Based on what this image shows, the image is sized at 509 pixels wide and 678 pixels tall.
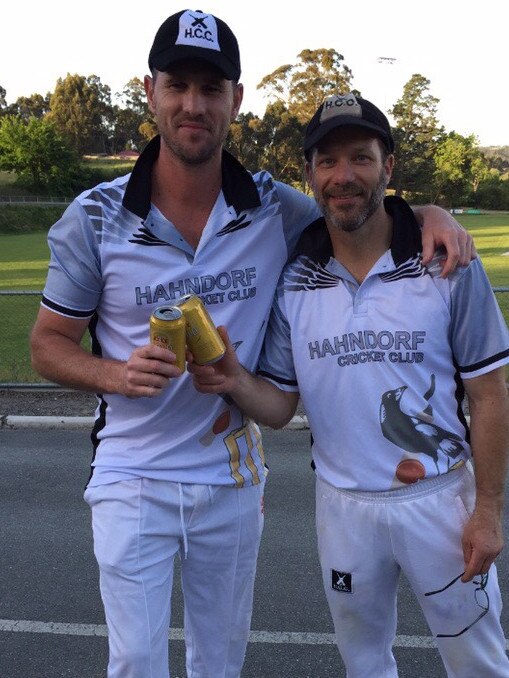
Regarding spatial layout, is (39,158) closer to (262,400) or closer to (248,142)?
(248,142)

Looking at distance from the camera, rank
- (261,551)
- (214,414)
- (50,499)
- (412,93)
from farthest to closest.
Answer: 1. (412,93)
2. (50,499)
3. (261,551)
4. (214,414)

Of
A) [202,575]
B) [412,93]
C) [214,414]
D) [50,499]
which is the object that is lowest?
[50,499]

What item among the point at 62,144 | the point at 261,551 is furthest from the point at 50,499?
the point at 62,144

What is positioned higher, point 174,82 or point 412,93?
point 412,93

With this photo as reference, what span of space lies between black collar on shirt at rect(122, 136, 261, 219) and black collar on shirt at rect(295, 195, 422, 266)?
24cm

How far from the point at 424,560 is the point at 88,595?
2.30m

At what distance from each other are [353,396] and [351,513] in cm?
40

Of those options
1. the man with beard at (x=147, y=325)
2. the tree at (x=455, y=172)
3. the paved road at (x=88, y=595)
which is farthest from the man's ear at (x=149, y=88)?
the tree at (x=455, y=172)

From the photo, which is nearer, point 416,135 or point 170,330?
point 170,330

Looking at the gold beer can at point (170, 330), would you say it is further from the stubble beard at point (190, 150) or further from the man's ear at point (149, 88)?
the man's ear at point (149, 88)

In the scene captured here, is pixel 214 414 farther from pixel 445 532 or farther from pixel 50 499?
pixel 50 499

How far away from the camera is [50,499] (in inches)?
201

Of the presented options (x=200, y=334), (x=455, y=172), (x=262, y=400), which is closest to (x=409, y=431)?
(x=262, y=400)

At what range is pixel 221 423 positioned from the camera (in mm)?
2502
